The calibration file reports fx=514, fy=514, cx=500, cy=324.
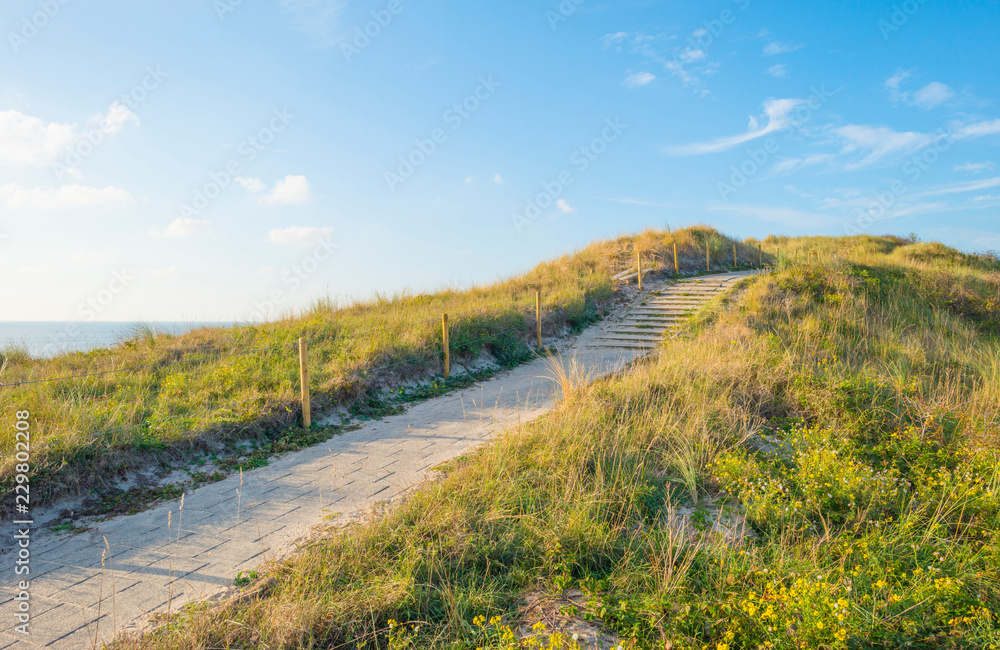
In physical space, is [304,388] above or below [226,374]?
below

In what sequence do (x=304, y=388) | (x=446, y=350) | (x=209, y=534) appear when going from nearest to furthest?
(x=209, y=534) < (x=304, y=388) < (x=446, y=350)

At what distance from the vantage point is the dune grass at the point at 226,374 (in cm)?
610

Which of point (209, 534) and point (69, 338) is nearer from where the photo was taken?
point (209, 534)

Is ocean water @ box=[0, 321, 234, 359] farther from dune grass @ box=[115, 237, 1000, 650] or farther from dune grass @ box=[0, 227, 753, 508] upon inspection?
dune grass @ box=[115, 237, 1000, 650]

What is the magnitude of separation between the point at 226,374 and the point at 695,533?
25.2ft

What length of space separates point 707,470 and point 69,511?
6.90 m

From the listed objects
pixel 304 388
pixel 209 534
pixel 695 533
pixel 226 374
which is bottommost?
pixel 695 533

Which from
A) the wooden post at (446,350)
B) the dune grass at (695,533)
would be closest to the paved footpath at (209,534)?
the dune grass at (695,533)

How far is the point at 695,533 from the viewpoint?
4566 millimetres

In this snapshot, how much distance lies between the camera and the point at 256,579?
402 centimetres

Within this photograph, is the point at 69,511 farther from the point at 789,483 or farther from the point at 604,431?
the point at 789,483

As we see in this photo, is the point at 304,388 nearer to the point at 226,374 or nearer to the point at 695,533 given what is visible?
the point at 226,374

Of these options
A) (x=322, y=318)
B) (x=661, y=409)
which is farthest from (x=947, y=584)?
(x=322, y=318)

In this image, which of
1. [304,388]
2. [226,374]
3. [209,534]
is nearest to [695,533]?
[209,534]
